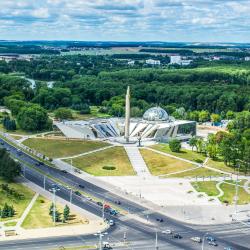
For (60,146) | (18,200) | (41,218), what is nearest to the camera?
(41,218)

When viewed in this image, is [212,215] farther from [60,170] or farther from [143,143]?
[143,143]

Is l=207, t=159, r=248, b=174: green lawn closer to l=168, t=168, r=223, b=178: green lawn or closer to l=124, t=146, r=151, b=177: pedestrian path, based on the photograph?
l=168, t=168, r=223, b=178: green lawn

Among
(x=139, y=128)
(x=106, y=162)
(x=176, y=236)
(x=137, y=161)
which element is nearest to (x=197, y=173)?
(x=137, y=161)

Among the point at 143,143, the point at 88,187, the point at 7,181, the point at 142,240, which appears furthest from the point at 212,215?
the point at 143,143

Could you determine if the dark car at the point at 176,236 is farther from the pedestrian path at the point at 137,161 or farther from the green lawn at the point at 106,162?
the green lawn at the point at 106,162

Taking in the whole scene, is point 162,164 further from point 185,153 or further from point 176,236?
point 176,236

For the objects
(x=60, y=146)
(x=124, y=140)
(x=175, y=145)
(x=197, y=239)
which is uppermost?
(x=175, y=145)

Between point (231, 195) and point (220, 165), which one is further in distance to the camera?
point (220, 165)

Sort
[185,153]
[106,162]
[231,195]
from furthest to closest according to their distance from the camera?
1. [185,153]
2. [106,162]
3. [231,195]
